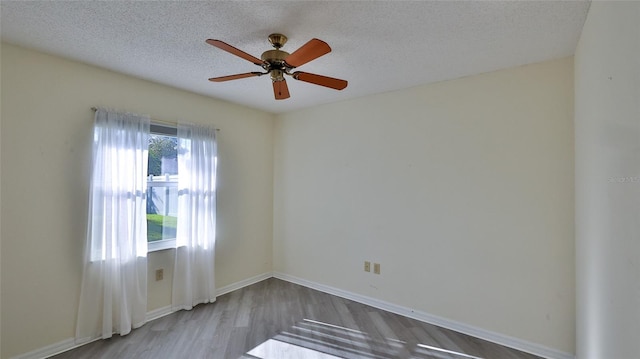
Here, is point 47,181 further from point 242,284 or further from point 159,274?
point 242,284

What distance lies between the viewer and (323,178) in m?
3.66

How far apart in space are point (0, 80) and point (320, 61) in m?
2.33

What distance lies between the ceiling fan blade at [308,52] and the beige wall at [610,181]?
46.3 inches

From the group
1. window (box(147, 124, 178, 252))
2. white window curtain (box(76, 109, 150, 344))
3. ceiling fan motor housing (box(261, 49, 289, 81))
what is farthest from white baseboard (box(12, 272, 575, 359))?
→ ceiling fan motor housing (box(261, 49, 289, 81))

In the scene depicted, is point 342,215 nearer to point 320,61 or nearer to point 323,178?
point 323,178

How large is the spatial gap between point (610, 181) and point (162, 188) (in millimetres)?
3516

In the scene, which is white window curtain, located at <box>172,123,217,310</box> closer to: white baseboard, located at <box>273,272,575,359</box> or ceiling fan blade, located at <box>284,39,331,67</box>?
white baseboard, located at <box>273,272,575,359</box>

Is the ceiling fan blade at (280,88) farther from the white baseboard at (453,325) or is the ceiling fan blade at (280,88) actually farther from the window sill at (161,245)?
the white baseboard at (453,325)

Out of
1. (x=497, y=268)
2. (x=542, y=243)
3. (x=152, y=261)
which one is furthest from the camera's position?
(x=152, y=261)

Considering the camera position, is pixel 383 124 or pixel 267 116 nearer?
pixel 383 124

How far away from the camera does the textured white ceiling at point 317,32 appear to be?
1.62m

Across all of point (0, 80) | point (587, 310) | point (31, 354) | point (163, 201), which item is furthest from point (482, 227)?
point (0, 80)

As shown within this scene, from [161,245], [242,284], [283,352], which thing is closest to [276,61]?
[283,352]

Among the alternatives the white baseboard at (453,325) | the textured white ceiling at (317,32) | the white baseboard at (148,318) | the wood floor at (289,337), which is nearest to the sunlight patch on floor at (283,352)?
the wood floor at (289,337)
